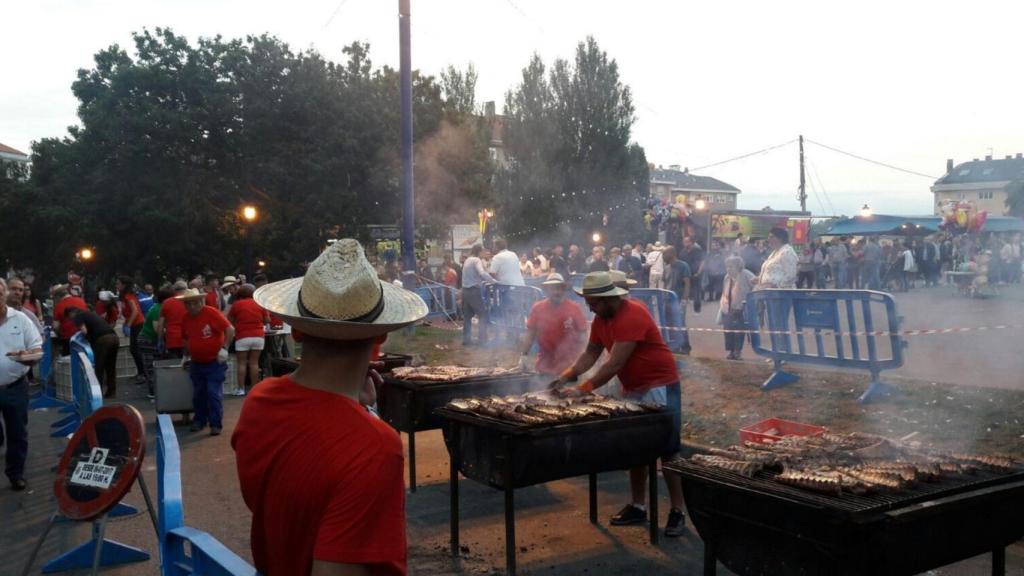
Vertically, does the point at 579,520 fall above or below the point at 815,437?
below

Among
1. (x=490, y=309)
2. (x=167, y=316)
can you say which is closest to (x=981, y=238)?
(x=490, y=309)

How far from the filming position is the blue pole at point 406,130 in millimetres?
14375

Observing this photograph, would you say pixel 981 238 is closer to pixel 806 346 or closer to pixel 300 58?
pixel 806 346

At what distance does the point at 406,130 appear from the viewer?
1498cm

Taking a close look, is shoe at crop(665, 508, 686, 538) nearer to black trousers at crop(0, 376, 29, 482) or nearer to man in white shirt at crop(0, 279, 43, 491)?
man in white shirt at crop(0, 279, 43, 491)

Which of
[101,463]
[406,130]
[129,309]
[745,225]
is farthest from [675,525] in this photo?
[745,225]

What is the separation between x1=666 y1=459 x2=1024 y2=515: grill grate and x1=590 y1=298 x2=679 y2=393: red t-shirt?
1.92 metres

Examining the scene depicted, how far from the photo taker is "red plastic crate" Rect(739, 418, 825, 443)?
6.65 meters

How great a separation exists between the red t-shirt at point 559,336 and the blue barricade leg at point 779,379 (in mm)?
2885

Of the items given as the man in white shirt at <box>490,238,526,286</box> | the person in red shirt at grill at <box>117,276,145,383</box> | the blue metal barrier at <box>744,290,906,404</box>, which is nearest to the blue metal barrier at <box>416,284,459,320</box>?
the man in white shirt at <box>490,238,526,286</box>

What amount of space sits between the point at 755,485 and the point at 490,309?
1199 centimetres

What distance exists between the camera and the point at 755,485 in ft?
12.8

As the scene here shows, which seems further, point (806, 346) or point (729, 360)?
point (729, 360)

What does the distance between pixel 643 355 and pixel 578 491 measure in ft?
6.39
